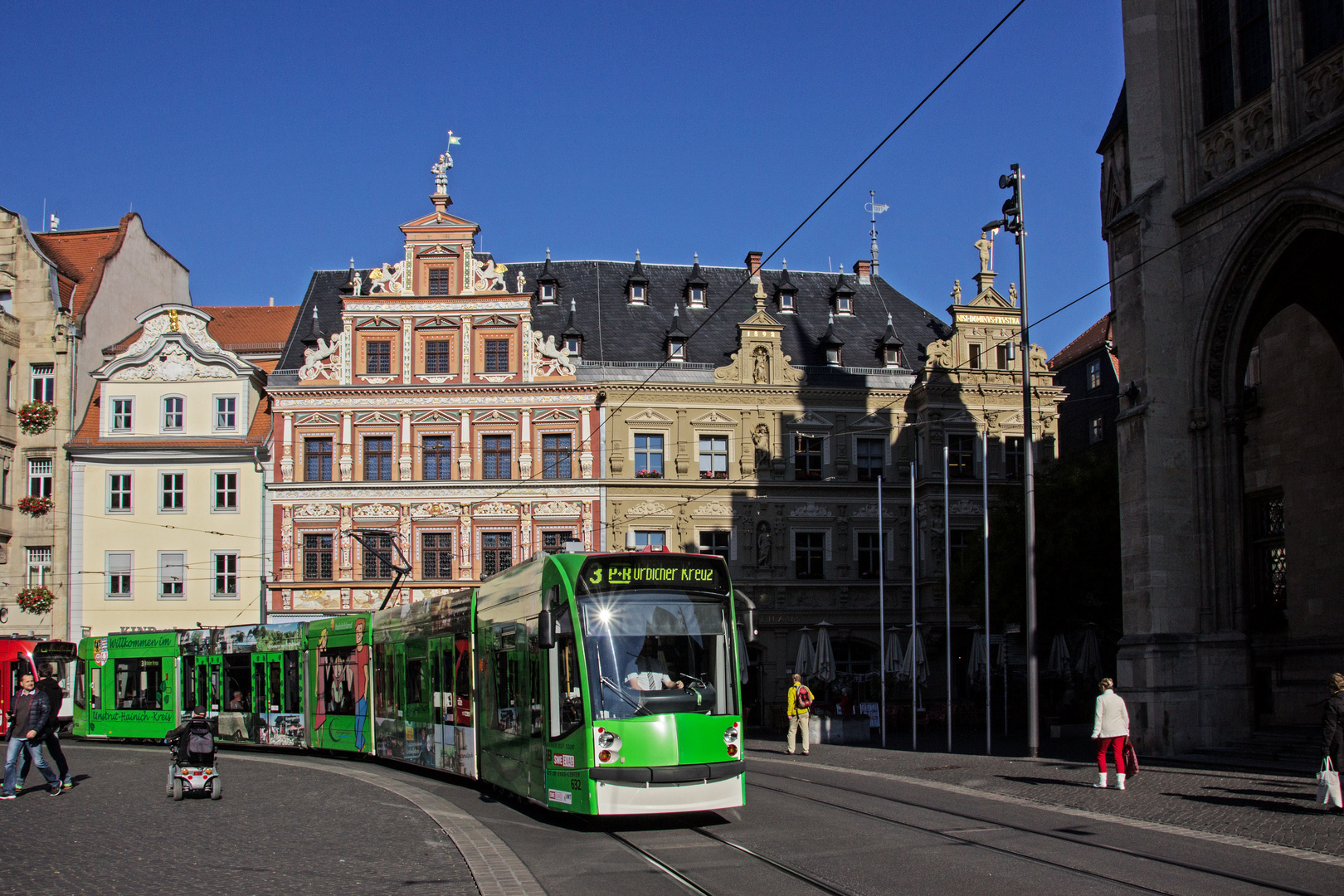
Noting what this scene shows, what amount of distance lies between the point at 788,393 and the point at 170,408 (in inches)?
823

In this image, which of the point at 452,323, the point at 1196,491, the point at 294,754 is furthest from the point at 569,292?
the point at 1196,491

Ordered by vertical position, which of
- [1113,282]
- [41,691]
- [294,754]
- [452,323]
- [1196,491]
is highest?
[452,323]

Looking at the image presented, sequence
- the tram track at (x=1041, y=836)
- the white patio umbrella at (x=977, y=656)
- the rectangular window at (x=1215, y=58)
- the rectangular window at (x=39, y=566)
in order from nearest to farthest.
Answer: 1. the tram track at (x=1041, y=836)
2. the rectangular window at (x=1215, y=58)
3. the white patio umbrella at (x=977, y=656)
4. the rectangular window at (x=39, y=566)

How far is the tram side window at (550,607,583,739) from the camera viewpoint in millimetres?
13734

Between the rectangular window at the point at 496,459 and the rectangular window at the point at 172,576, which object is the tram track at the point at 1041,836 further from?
the rectangular window at the point at 172,576

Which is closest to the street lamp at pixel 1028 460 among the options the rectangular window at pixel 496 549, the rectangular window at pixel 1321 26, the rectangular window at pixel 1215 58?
the rectangular window at pixel 1215 58

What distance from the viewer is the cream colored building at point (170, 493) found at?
1741 inches

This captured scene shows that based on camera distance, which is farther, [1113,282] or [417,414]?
[417,414]

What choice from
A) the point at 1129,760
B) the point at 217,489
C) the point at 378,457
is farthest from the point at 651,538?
the point at 1129,760

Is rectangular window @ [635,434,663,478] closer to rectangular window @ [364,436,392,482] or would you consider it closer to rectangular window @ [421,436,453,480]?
rectangular window @ [421,436,453,480]

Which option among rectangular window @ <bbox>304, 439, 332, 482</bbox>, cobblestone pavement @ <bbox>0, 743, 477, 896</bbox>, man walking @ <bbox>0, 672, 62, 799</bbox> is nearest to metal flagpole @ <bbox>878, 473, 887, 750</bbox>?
cobblestone pavement @ <bbox>0, 743, 477, 896</bbox>

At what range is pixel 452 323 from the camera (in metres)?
43.9

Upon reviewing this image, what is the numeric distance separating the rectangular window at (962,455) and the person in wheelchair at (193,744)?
1204 inches

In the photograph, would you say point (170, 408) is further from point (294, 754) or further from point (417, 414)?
point (294, 754)
